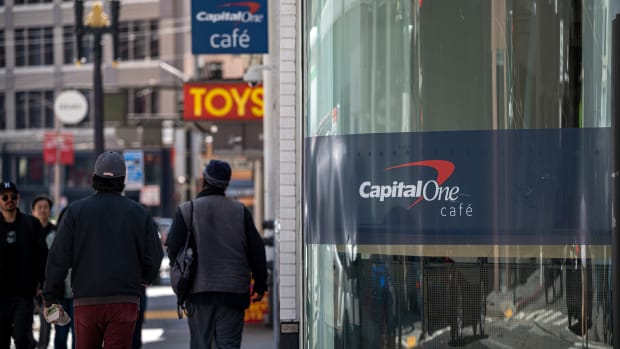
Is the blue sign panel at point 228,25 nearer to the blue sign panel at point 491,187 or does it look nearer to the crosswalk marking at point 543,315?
the blue sign panel at point 491,187

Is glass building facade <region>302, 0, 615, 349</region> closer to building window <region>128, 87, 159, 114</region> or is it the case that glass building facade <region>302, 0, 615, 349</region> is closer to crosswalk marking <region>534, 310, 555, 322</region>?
crosswalk marking <region>534, 310, 555, 322</region>

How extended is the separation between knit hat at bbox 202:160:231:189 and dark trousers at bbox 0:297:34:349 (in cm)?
225

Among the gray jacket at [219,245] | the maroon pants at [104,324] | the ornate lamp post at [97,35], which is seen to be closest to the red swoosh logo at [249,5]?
the ornate lamp post at [97,35]

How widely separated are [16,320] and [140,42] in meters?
51.9

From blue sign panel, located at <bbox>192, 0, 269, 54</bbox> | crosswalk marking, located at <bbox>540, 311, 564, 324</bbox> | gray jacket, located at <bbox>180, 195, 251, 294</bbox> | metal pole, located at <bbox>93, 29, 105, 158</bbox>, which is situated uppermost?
blue sign panel, located at <bbox>192, 0, 269, 54</bbox>

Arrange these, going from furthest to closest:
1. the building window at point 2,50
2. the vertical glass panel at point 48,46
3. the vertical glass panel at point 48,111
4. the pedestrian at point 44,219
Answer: the building window at point 2,50, the vertical glass panel at point 48,46, the vertical glass panel at point 48,111, the pedestrian at point 44,219

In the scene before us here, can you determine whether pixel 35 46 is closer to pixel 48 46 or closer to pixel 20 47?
pixel 48 46

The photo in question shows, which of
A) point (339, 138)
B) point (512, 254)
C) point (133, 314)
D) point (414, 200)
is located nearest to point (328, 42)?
point (339, 138)

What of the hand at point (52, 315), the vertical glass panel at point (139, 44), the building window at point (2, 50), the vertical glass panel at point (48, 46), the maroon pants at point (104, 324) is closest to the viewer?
the maroon pants at point (104, 324)

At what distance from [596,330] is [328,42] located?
88.3 inches

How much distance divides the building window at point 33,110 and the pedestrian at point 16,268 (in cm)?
5317

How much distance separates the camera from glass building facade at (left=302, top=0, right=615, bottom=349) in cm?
642

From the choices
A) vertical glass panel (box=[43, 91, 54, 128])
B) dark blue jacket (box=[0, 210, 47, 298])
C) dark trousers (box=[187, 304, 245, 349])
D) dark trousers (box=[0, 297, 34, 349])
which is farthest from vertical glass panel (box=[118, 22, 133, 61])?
dark trousers (box=[187, 304, 245, 349])

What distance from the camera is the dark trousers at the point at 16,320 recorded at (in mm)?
9875
